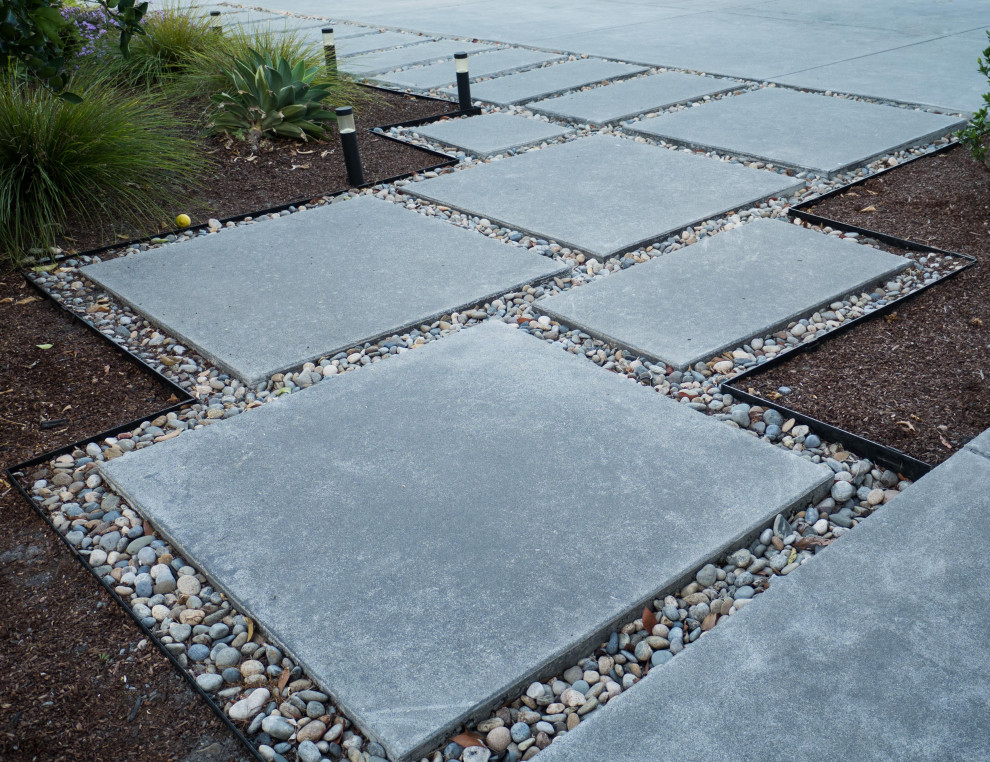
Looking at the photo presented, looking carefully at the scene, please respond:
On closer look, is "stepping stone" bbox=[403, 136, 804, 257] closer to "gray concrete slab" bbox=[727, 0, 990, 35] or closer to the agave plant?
the agave plant

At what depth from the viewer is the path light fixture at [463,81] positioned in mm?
5695

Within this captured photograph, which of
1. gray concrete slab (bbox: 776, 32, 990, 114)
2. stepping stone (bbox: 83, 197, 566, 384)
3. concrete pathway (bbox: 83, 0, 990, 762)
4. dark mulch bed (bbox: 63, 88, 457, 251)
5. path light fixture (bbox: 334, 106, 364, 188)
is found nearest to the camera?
concrete pathway (bbox: 83, 0, 990, 762)

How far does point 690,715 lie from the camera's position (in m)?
1.64

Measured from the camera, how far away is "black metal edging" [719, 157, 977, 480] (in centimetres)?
239

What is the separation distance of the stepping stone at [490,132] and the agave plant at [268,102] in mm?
738

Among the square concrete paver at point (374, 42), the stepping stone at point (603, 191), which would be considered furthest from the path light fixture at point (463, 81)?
the square concrete paver at point (374, 42)

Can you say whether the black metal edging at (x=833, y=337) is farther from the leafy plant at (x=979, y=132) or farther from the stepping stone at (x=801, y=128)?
the leafy plant at (x=979, y=132)

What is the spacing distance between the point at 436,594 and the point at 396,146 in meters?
3.97

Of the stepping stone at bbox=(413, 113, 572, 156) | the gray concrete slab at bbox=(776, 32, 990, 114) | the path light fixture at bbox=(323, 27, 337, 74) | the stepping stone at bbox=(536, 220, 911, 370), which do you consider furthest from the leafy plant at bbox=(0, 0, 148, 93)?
the gray concrete slab at bbox=(776, 32, 990, 114)

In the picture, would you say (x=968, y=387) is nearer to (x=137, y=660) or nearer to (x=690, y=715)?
(x=690, y=715)

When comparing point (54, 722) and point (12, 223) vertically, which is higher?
point (12, 223)

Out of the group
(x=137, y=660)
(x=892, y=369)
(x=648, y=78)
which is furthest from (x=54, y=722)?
(x=648, y=78)

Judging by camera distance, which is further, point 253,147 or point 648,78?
point 648,78

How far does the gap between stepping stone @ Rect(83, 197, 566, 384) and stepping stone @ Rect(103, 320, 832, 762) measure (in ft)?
1.31
